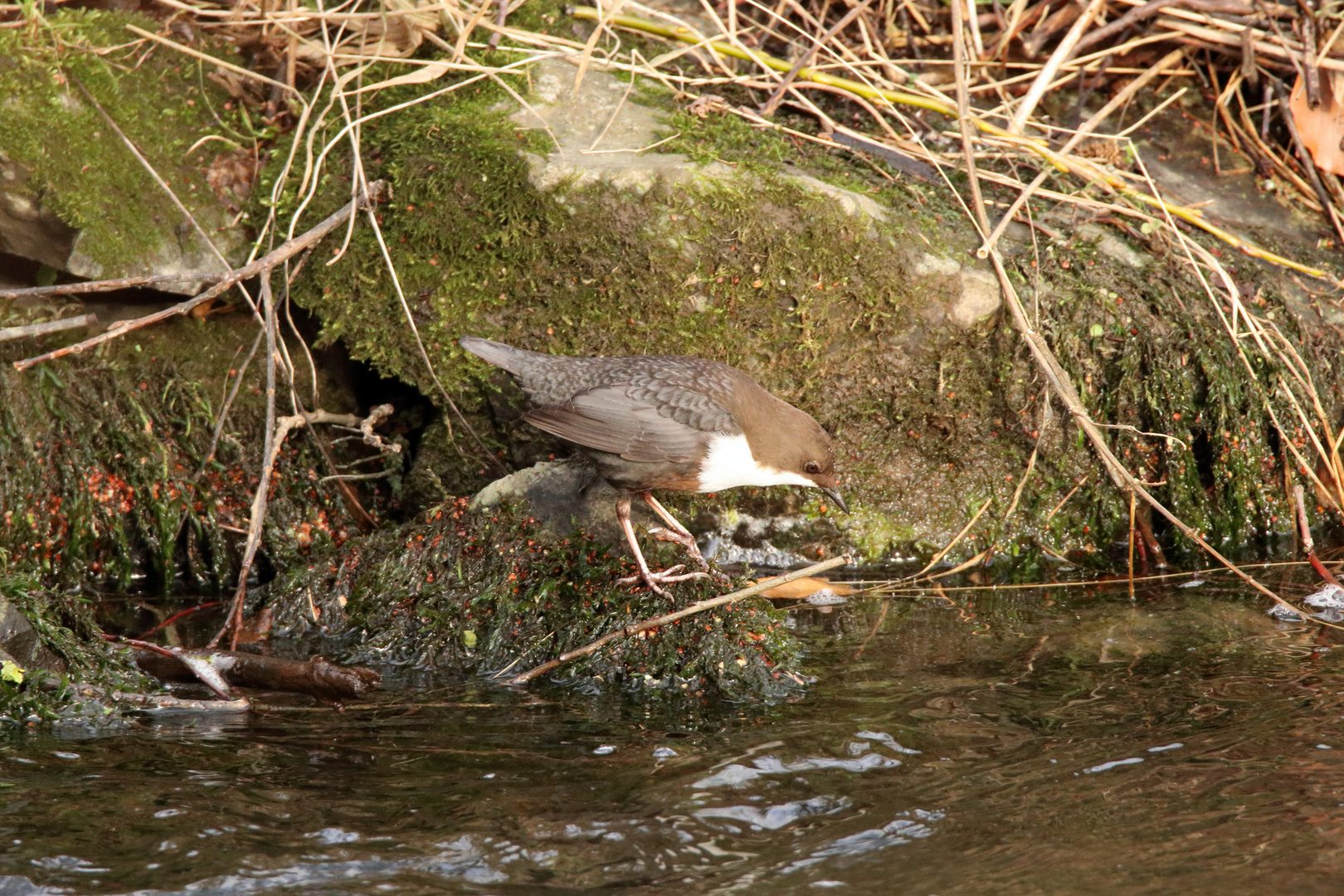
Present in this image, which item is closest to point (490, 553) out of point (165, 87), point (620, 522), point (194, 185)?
point (620, 522)

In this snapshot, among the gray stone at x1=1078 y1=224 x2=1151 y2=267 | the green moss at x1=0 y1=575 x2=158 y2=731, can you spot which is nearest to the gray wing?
the green moss at x1=0 y1=575 x2=158 y2=731

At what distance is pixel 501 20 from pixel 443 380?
160cm

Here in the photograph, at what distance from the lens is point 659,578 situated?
12.9ft

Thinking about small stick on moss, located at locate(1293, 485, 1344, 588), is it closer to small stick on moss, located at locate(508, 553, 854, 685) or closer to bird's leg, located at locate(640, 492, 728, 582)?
small stick on moss, located at locate(508, 553, 854, 685)

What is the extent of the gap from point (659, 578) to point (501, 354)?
1.10m

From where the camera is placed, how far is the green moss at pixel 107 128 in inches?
191

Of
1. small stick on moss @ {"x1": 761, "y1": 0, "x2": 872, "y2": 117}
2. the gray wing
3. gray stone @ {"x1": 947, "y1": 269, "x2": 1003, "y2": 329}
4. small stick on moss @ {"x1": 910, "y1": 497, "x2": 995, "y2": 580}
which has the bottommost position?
small stick on moss @ {"x1": 910, "y1": 497, "x2": 995, "y2": 580}

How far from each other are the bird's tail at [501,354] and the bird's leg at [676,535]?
2.22 feet

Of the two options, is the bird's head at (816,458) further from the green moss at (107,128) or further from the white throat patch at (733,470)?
the green moss at (107,128)

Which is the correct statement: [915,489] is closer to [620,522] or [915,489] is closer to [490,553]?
[620,522]

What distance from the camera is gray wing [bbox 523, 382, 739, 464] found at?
13.4 ft

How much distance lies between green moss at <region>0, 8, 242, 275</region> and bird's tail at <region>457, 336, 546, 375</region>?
4.98 feet

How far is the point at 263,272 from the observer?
449 centimetres

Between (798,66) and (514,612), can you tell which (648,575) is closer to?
(514,612)
